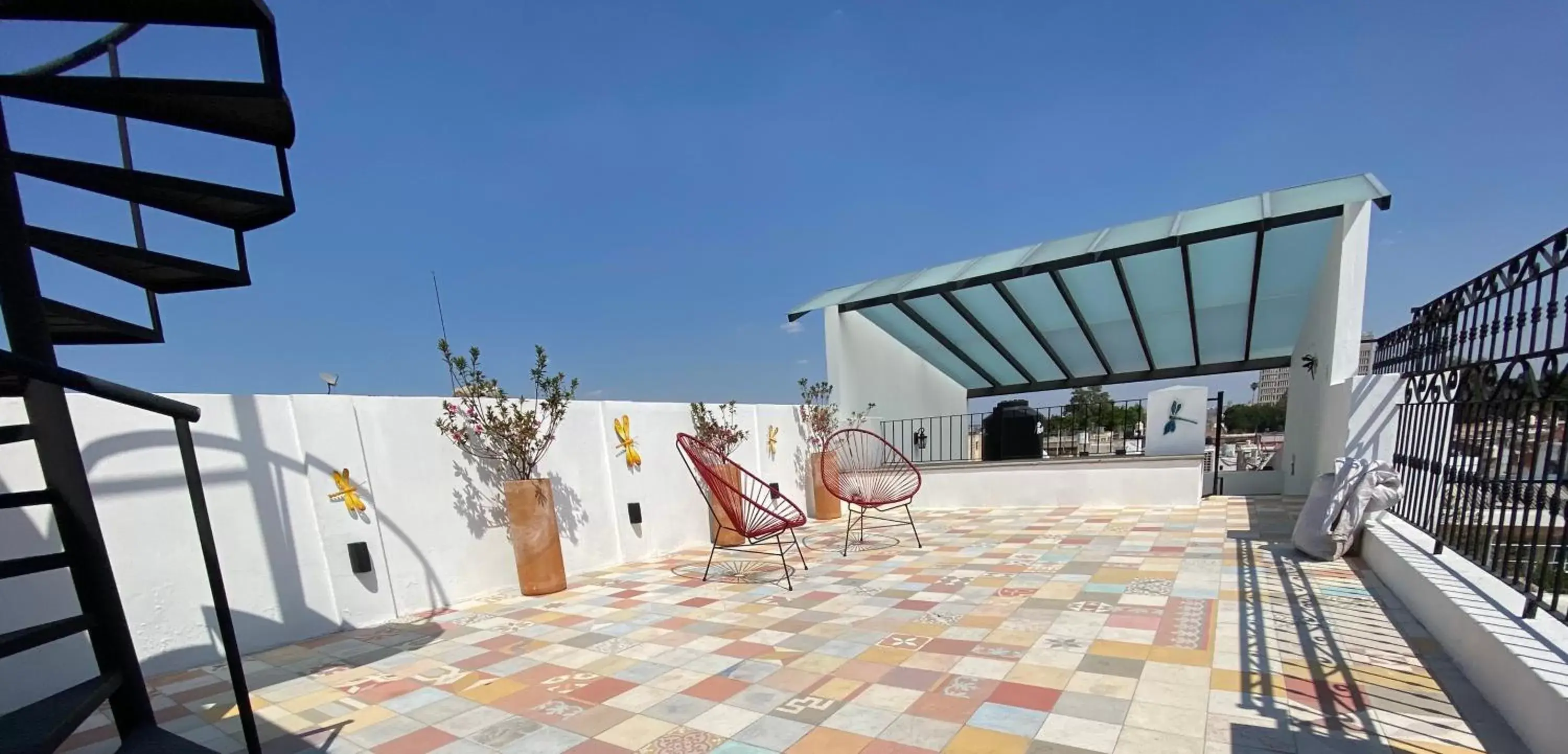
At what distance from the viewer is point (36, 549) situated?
87.3 inches

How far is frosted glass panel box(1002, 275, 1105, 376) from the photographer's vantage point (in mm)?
7074

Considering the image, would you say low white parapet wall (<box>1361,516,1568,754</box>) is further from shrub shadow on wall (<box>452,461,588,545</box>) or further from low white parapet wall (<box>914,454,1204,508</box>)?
shrub shadow on wall (<box>452,461,588,545</box>)

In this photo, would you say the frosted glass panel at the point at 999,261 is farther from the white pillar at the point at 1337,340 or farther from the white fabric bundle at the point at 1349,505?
the white fabric bundle at the point at 1349,505

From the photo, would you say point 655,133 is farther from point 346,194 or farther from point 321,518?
point 321,518

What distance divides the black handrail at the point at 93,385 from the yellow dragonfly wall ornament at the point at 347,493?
1.94 meters

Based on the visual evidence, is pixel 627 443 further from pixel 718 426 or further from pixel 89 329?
pixel 89 329

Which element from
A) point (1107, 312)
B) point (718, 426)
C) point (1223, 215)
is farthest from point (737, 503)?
point (1107, 312)

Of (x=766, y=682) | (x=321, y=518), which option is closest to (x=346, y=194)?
(x=321, y=518)

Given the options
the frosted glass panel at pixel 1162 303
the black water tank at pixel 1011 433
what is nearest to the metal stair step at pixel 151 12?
the frosted glass panel at pixel 1162 303

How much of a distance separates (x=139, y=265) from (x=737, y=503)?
10.4 feet

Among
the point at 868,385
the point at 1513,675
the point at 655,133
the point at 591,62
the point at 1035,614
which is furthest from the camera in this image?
the point at 868,385

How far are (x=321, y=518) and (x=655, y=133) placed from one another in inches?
241

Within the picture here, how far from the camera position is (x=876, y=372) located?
8242 mm

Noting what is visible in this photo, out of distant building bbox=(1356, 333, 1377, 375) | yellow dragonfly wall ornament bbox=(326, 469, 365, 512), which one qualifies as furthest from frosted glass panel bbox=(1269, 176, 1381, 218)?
yellow dragonfly wall ornament bbox=(326, 469, 365, 512)
